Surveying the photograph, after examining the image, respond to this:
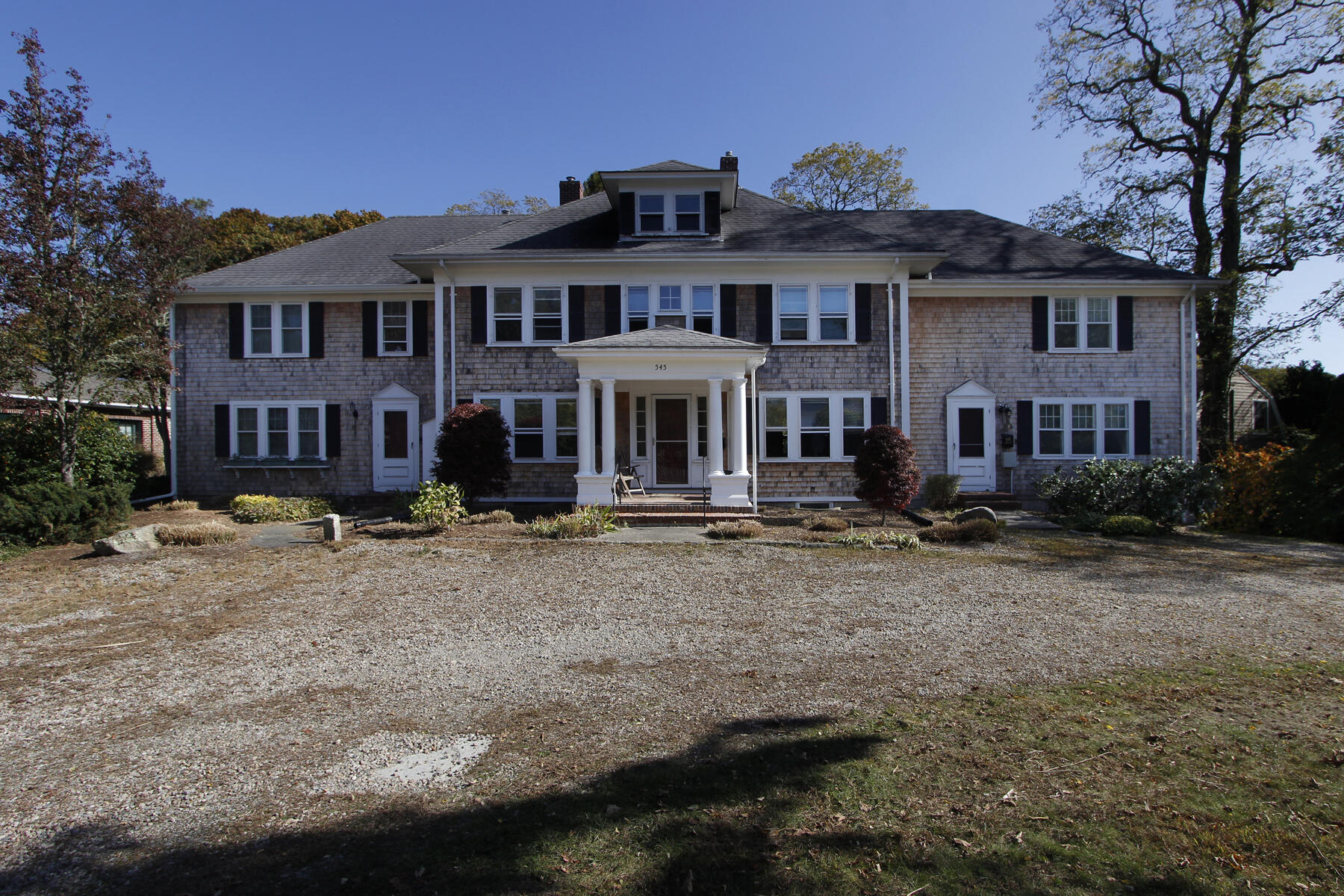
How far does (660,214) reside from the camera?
669 inches

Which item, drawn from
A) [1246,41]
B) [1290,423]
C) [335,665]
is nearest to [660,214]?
[335,665]

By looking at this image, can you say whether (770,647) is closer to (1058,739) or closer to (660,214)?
(1058,739)

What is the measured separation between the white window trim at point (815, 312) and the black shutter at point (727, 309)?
928 mm

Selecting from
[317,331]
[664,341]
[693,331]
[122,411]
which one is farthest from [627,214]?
[122,411]

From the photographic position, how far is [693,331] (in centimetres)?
1560

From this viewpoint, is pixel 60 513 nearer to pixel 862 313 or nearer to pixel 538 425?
pixel 538 425

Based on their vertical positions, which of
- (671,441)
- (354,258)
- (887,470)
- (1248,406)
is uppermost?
(354,258)

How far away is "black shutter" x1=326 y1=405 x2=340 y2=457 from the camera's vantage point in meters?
17.3

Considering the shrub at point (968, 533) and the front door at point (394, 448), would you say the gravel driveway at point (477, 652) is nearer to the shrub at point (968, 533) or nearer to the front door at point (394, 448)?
the shrub at point (968, 533)

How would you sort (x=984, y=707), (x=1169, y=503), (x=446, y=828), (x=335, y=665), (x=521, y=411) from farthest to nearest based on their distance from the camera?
(x=521, y=411)
(x=1169, y=503)
(x=335, y=665)
(x=984, y=707)
(x=446, y=828)

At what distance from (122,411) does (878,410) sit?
2405cm

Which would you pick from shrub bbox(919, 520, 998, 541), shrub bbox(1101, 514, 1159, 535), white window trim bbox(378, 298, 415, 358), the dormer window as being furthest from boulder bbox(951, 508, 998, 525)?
white window trim bbox(378, 298, 415, 358)

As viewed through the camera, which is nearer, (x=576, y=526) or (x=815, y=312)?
(x=576, y=526)

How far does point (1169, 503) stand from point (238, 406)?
20.8m
